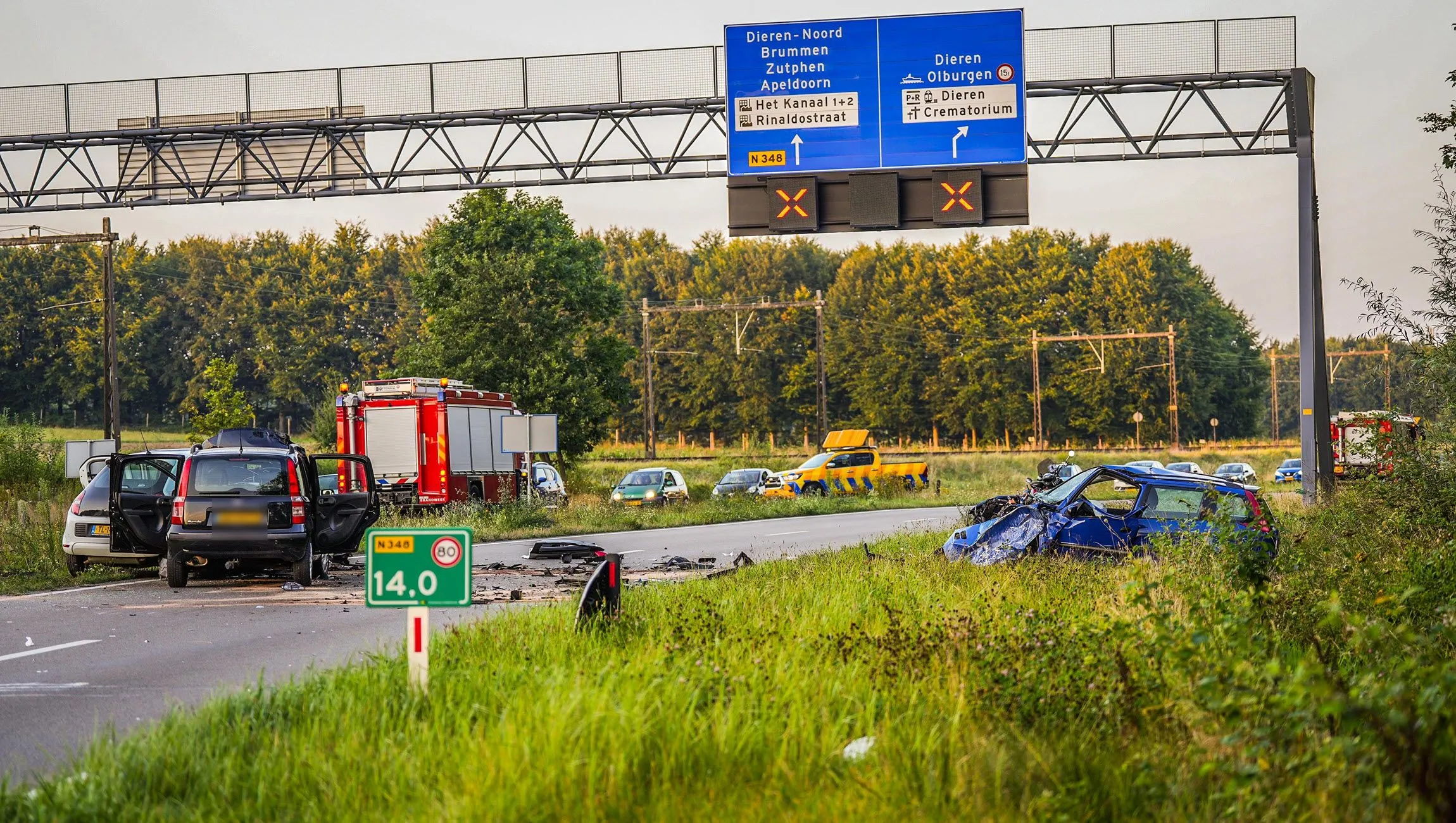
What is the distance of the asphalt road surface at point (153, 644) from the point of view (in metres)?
7.93

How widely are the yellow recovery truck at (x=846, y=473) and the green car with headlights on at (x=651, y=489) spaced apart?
3.43m

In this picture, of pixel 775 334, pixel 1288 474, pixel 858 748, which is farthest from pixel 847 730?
pixel 775 334

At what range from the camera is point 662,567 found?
1791cm

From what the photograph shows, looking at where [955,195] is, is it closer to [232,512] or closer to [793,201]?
[793,201]

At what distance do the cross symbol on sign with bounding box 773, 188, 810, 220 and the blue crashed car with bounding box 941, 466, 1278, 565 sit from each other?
893 centimetres

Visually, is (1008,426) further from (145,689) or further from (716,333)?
(145,689)

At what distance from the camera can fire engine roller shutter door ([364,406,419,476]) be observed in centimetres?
3020

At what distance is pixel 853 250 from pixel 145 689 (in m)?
94.3

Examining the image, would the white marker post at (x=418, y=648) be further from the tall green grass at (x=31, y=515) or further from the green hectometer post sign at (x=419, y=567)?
the tall green grass at (x=31, y=515)

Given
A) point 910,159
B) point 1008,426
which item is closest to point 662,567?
point 910,159

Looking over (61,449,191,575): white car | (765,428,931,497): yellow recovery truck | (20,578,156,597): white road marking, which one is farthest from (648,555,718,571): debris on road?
(765,428,931,497): yellow recovery truck

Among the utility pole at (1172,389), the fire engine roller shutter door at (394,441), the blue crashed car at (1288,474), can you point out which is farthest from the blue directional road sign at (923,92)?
the utility pole at (1172,389)

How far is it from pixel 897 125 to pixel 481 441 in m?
13.6

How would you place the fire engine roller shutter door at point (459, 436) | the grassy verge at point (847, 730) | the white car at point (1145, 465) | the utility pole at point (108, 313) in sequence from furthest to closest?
the utility pole at point (108, 313) → the fire engine roller shutter door at point (459, 436) → the white car at point (1145, 465) → the grassy verge at point (847, 730)
